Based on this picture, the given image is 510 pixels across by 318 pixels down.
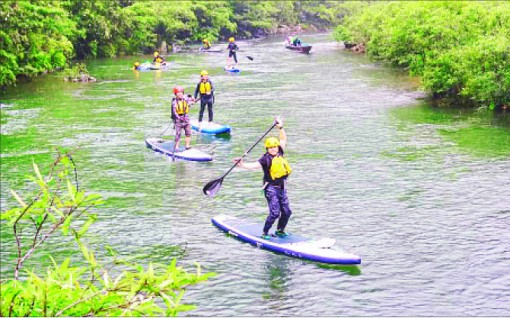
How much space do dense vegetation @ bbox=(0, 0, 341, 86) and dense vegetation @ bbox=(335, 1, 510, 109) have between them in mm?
20118

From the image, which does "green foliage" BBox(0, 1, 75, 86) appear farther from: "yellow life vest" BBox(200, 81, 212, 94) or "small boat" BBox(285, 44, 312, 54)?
"small boat" BBox(285, 44, 312, 54)

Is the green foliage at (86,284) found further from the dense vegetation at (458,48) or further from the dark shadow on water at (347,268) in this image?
the dense vegetation at (458,48)

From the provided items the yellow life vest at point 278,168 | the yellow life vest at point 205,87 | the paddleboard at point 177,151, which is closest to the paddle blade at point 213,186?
the yellow life vest at point 278,168

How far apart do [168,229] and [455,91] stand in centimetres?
1960

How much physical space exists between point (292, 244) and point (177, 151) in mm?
9141

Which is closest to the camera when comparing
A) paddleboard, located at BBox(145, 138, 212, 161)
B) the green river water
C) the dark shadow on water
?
the green river water

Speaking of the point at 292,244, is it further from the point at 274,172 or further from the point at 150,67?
the point at 150,67

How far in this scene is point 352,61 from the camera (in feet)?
168

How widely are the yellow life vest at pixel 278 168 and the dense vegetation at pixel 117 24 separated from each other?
27.2m

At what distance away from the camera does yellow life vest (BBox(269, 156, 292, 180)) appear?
12.7m

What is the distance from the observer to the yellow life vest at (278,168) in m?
12.7

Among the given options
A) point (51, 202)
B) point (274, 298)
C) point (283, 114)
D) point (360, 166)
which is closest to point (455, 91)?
point (283, 114)

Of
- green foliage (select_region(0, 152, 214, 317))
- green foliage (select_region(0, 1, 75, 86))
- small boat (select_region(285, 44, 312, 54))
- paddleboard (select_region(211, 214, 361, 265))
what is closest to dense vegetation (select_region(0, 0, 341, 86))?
green foliage (select_region(0, 1, 75, 86))

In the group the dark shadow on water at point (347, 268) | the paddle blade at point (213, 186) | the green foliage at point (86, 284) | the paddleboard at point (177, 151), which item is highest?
the green foliage at point (86, 284)
